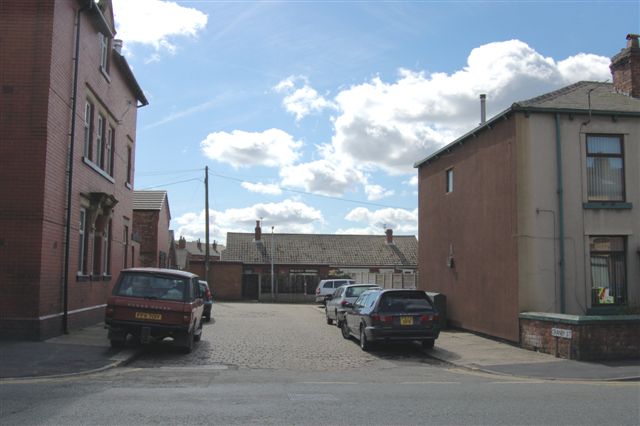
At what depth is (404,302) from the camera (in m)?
14.8

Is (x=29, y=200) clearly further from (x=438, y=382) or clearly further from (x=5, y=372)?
(x=438, y=382)

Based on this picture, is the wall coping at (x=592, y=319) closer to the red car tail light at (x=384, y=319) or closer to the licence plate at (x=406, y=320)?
the licence plate at (x=406, y=320)

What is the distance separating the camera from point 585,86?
18.2 metres

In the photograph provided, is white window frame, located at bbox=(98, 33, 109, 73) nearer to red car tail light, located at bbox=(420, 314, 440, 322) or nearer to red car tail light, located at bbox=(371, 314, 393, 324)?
red car tail light, located at bbox=(371, 314, 393, 324)

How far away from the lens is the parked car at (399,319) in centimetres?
1442

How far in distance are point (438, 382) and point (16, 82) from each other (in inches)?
437

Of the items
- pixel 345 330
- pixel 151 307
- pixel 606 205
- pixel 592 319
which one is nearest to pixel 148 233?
pixel 345 330

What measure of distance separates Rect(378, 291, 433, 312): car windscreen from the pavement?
111 centimetres

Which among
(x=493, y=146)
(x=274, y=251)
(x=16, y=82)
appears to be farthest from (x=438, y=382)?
(x=274, y=251)

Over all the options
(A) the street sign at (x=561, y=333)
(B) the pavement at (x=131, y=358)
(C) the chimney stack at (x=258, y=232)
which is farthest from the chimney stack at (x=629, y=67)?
(C) the chimney stack at (x=258, y=232)

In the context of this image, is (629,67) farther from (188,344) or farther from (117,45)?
(117,45)

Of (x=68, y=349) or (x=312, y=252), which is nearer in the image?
(x=68, y=349)

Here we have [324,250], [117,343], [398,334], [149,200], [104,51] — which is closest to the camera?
[117,343]

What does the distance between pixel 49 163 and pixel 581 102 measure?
1357cm
